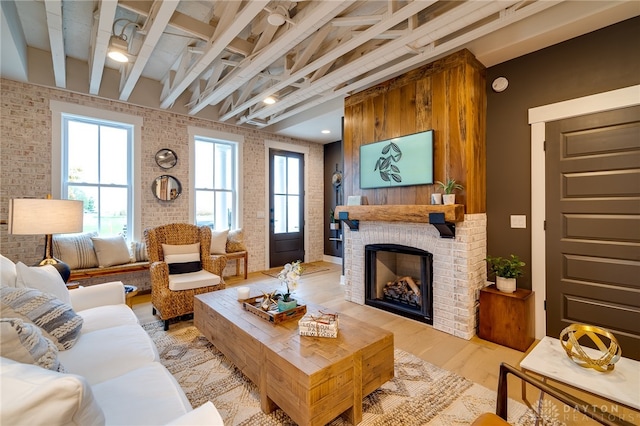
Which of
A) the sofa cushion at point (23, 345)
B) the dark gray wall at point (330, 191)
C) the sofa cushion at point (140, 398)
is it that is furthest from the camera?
the dark gray wall at point (330, 191)

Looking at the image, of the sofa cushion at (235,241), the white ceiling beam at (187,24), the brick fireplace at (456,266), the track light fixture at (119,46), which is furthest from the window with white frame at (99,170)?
the brick fireplace at (456,266)

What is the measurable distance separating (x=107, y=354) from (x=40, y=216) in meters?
1.71

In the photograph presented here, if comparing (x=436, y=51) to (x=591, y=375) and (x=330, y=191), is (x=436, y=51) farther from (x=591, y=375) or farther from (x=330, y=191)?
(x=330, y=191)

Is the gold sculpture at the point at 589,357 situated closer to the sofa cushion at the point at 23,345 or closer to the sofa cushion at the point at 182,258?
the sofa cushion at the point at 23,345

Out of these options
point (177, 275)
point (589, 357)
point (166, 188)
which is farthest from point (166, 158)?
point (589, 357)

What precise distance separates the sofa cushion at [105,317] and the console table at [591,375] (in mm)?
2591

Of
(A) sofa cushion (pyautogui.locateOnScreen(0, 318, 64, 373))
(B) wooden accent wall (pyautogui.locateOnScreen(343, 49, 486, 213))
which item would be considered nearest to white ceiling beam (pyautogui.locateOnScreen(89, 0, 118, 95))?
(A) sofa cushion (pyautogui.locateOnScreen(0, 318, 64, 373))

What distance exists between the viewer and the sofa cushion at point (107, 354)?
141 centimetres

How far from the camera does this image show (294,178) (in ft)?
20.5

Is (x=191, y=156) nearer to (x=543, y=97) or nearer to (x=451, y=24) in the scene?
(x=451, y=24)

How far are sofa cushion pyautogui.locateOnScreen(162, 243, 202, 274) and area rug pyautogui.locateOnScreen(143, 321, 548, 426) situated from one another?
1081mm

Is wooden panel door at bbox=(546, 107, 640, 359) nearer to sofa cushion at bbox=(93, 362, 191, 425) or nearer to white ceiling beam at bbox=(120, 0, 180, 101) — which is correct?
sofa cushion at bbox=(93, 362, 191, 425)

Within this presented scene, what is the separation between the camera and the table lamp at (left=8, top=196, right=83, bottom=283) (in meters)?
2.38

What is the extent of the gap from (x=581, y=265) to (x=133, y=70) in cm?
492
